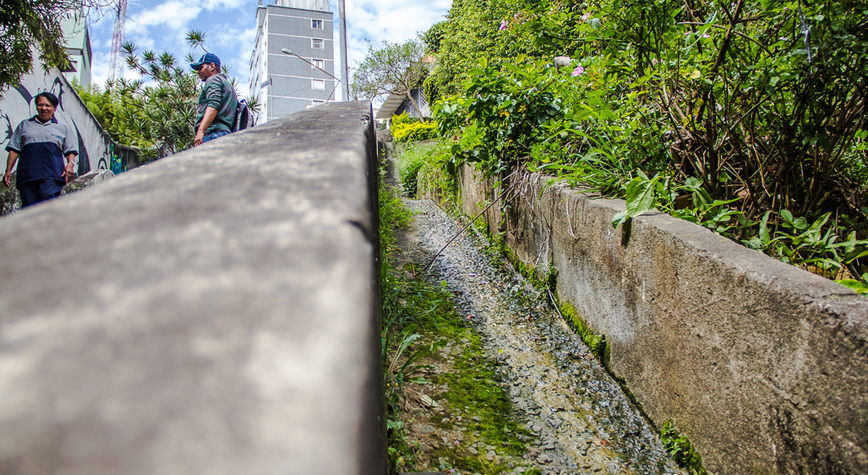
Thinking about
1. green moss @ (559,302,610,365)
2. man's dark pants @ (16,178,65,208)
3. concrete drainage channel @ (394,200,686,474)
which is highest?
man's dark pants @ (16,178,65,208)

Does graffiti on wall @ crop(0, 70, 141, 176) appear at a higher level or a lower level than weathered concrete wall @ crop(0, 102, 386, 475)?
higher

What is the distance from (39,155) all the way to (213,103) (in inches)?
73.8

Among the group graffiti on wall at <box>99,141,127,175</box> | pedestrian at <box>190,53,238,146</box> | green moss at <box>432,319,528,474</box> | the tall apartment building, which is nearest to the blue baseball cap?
pedestrian at <box>190,53,238,146</box>

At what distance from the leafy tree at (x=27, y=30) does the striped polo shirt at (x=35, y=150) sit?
3.51 feet

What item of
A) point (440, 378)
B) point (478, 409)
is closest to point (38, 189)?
point (440, 378)

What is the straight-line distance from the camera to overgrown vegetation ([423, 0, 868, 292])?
1563 millimetres

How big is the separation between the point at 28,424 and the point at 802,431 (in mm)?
1571

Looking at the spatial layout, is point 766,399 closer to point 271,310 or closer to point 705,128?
point 705,128

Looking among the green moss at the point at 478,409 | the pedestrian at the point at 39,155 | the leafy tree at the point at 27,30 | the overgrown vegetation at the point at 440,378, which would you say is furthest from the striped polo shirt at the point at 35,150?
the green moss at the point at 478,409

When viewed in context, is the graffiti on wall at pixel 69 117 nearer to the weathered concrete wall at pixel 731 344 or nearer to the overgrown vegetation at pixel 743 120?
the overgrown vegetation at pixel 743 120

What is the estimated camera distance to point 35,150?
4.36m

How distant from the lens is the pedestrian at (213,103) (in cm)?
438

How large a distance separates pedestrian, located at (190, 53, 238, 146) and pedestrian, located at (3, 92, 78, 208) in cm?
150

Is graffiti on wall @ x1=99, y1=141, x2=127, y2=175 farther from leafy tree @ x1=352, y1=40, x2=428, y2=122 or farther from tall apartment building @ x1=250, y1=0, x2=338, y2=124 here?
tall apartment building @ x1=250, y1=0, x2=338, y2=124
